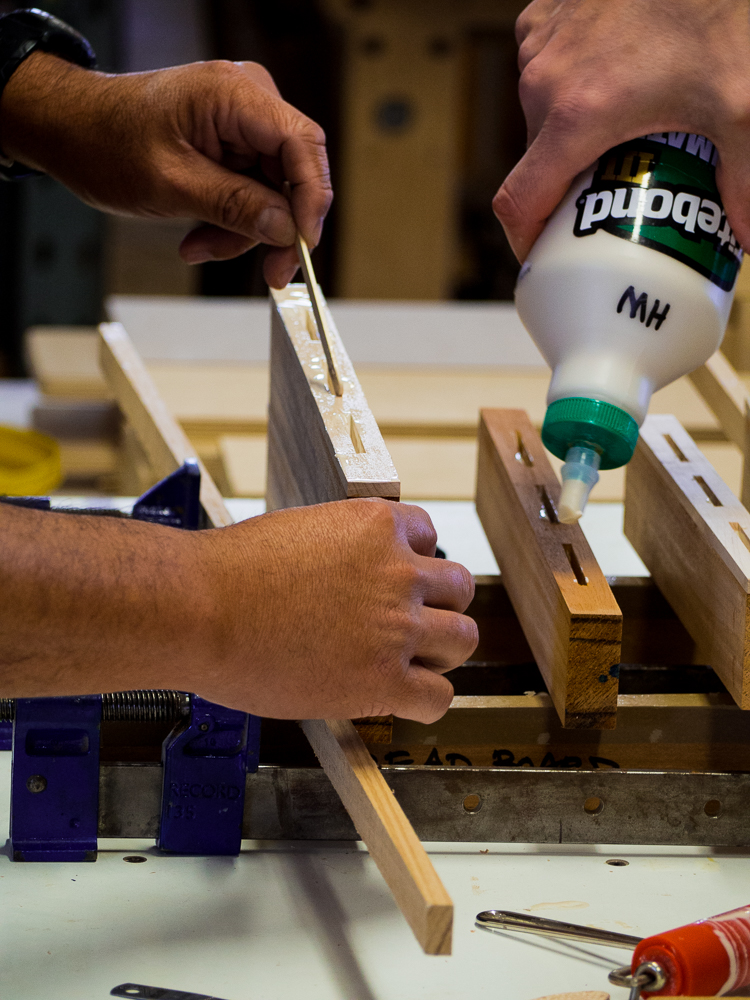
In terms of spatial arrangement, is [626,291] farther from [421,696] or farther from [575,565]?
[421,696]

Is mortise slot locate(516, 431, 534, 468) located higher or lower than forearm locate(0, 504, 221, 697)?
lower

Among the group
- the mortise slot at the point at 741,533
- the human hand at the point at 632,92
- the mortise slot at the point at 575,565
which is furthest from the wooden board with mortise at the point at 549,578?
the human hand at the point at 632,92

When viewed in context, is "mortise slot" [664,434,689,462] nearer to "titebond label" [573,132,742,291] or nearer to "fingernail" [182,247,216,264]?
"titebond label" [573,132,742,291]

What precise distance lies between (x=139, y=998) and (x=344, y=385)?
18.6 inches

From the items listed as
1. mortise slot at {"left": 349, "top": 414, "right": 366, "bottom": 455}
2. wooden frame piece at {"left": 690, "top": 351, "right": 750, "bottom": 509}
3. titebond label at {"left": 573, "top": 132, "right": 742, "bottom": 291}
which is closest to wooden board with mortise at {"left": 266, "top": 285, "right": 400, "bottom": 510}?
mortise slot at {"left": 349, "top": 414, "right": 366, "bottom": 455}

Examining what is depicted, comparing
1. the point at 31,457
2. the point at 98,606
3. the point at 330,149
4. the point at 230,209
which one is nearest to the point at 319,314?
the point at 230,209

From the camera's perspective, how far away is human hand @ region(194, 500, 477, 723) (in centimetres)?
70

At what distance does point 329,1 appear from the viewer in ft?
10.0

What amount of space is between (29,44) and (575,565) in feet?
2.86

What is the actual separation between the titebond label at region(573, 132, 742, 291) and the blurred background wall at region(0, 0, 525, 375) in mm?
2442

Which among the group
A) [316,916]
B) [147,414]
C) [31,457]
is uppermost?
[316,916]

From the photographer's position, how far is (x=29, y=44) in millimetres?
1309

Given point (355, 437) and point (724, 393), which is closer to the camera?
point (355, 437)

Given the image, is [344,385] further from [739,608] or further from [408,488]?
[408,488]
